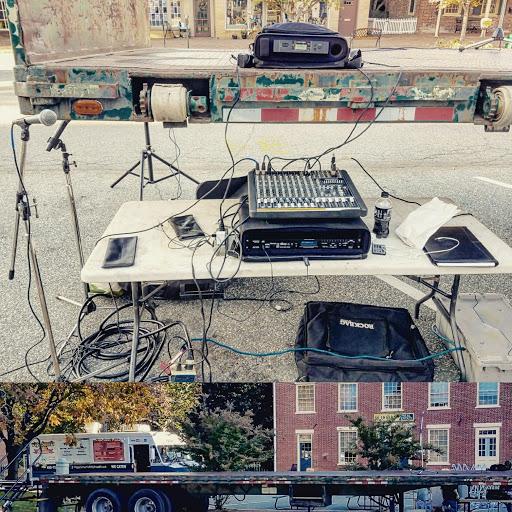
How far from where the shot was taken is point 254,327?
3.59 metres

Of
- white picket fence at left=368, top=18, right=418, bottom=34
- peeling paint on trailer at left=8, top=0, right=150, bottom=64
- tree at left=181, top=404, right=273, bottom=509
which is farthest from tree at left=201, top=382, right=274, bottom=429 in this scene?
white picket fence at left=368, top=18, right=418, bottom=34

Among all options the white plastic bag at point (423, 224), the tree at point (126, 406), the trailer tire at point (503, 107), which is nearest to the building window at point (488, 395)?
the white plastic bag at point (423, 224)

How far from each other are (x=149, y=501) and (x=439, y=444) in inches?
48.6

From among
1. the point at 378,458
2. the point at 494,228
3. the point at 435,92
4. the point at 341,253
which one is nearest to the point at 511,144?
the point at 494,228

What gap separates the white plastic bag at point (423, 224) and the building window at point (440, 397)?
896mm

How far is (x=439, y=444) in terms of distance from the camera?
201 centimetres

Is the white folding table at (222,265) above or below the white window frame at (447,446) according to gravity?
above

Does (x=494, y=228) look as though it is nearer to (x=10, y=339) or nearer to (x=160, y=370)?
(x=160, y=370)

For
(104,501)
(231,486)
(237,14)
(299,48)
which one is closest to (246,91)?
(299,48)

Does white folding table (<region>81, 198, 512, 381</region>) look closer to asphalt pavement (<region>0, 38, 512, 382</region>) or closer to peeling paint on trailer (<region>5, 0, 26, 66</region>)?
asphalt pavement (<region>0, 38, 512, 382</region>)

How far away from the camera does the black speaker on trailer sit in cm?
288

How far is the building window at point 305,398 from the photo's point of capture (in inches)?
81.0

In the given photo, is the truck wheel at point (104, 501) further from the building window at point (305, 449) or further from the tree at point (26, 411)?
the building window at point (305, 449)

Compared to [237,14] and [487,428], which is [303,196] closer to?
[487,428]
